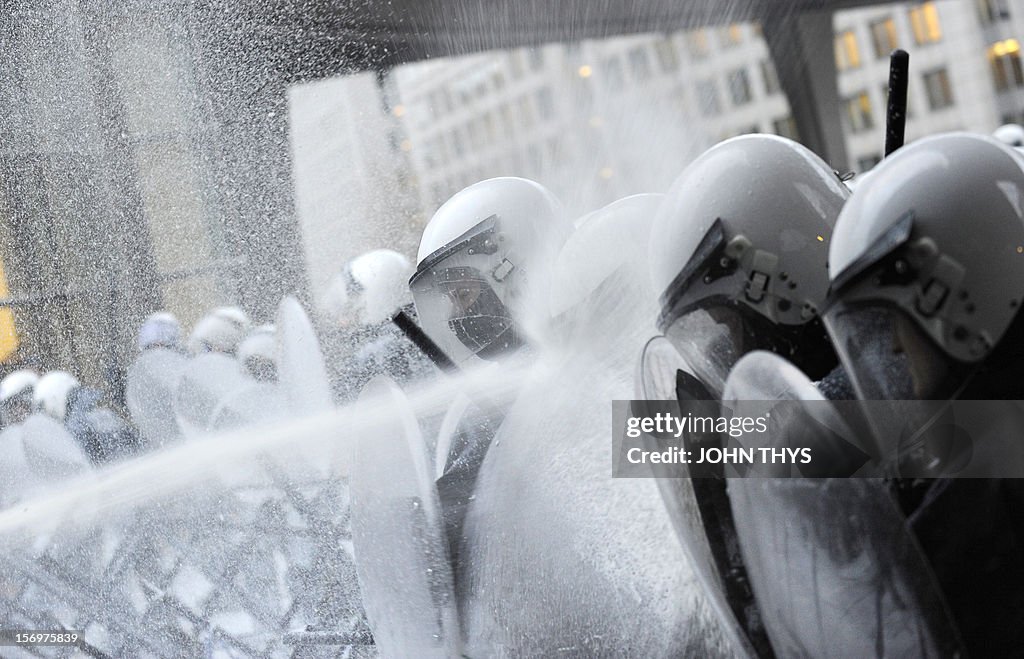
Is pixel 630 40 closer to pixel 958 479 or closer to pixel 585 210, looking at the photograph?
pixel 585 210

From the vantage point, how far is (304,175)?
4453 mm

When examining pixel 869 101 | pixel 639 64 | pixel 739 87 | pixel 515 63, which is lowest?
pixel 515 63

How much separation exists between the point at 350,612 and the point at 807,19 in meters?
14.6

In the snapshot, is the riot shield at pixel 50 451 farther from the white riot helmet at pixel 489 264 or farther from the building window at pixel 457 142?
the building window at pixel 457 142

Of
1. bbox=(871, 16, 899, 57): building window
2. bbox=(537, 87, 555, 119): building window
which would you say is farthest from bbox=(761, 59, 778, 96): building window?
bbox=(871, 16, 899, 57): building window

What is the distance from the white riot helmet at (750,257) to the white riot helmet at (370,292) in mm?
2103

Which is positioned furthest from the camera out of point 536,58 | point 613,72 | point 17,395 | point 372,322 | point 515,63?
point 613,72

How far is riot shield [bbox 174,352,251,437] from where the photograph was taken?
335cm

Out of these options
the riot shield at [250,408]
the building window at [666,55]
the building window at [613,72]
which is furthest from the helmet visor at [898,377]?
the building window at [666,55]

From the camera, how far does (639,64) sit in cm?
920

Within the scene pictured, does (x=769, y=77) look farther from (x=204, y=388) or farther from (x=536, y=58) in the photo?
(x=204, y=388)

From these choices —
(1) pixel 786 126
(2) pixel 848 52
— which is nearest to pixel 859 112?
(2) pixel 848 52

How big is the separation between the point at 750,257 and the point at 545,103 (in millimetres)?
6680

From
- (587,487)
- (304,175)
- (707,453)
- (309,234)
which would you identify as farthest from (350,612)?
(304,175)
